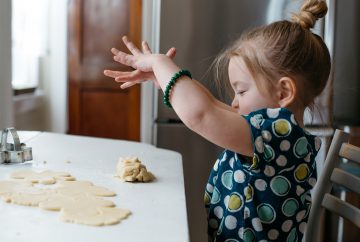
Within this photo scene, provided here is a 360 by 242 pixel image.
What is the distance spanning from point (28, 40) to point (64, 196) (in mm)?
2348

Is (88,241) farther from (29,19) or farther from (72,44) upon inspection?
(72,44)

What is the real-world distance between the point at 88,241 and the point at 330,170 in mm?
709

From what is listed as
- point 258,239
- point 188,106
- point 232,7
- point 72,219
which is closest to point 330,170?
point 258,239

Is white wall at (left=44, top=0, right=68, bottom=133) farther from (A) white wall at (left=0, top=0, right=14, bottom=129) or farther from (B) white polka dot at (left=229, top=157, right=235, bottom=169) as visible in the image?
(B) white polka dot at (left=229, top=157, right=235, bottom=169)

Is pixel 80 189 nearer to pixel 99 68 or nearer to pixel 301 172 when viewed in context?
pixel 301 172

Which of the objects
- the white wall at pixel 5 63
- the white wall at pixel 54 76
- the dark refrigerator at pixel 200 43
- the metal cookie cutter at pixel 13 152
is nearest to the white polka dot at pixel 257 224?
the metal cookie cutter at pixel 13 152

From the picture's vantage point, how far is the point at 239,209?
0.86 m

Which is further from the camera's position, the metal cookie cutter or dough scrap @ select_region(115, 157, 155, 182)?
the metal cookie cutter

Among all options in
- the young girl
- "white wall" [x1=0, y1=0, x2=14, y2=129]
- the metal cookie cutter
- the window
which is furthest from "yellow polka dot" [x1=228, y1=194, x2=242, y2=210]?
the window

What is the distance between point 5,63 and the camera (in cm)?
203

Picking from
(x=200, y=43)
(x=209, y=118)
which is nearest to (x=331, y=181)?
(x=209, y=118)

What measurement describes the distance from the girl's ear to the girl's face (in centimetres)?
1

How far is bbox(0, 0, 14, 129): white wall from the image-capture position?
199cm

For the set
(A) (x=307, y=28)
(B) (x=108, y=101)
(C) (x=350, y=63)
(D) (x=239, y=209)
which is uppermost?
(A) (x=307, y=28)
